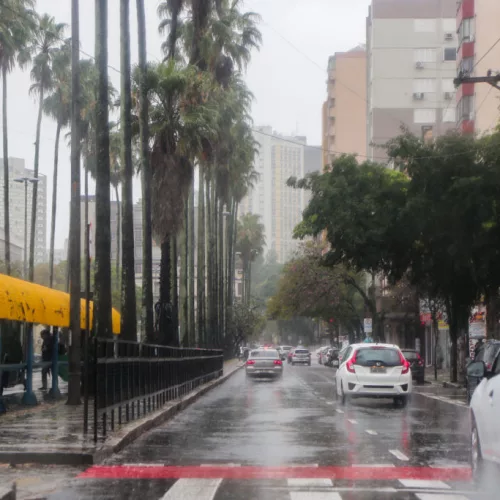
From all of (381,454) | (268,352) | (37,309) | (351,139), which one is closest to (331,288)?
(268,352)

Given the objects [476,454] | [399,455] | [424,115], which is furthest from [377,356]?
[424,115]

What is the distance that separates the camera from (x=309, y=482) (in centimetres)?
1185

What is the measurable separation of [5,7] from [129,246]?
16624 millimetres

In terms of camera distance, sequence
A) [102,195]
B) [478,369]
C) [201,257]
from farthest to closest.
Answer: [201,257], [102,195], [478,369]

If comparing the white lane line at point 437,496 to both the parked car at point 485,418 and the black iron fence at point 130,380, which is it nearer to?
the parked car at point 485,418

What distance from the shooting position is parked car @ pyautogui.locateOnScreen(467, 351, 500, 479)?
1027 cm

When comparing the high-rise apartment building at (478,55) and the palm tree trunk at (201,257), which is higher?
the high-rise apartment building at (478,55)

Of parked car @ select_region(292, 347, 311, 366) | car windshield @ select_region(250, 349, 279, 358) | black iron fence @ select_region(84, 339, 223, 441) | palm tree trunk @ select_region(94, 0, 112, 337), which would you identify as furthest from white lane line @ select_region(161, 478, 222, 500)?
parked car @ select_region(292, 347, 311, 366)

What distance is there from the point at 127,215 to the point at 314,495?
1826 centimetres

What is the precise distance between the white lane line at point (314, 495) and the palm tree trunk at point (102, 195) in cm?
1431

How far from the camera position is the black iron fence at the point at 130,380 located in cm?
1552

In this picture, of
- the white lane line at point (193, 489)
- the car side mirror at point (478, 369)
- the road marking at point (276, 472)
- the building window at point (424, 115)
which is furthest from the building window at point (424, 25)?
the white lane line at point (193, 489)

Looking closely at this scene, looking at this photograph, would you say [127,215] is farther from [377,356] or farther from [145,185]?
[377,356]

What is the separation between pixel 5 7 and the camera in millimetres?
40500
